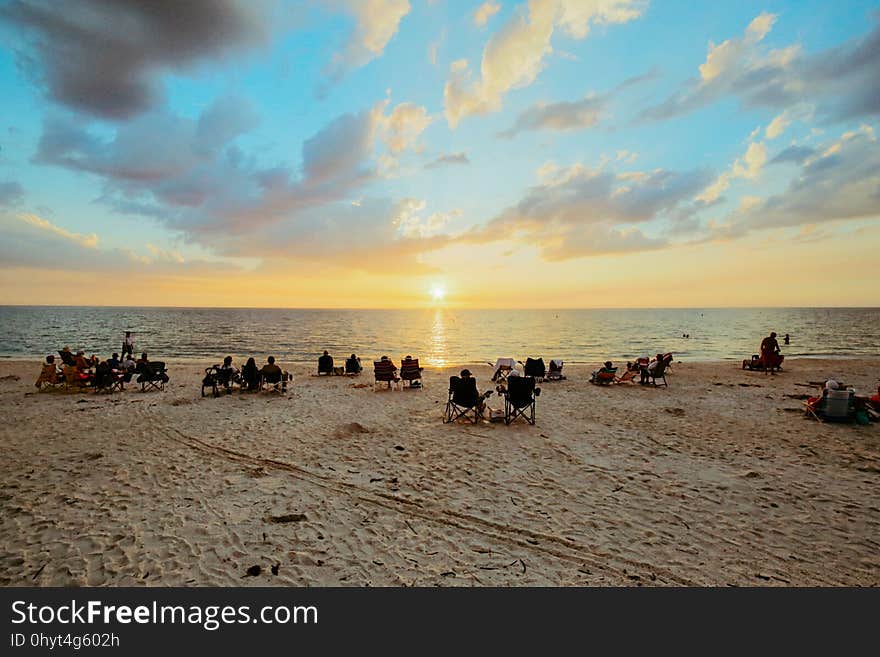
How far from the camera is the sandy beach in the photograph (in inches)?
179

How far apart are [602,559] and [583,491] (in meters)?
2.02

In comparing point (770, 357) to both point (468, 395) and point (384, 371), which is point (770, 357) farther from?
point (384, 371)

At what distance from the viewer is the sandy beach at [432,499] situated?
4.55 m

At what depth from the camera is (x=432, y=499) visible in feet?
20.8

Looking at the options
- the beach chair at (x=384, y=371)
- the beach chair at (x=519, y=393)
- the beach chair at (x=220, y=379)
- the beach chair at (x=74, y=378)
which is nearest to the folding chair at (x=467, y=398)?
the beach chair at (x=519, y=393)

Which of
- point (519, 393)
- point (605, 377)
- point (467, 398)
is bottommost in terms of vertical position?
point (605, 377)

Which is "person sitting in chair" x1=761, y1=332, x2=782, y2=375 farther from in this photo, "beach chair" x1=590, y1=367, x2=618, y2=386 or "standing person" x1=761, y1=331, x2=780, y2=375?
"beach chair" x1=590, y1=367, x2=618, y2=386

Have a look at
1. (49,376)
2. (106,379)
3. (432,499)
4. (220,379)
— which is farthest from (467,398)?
(49,376)

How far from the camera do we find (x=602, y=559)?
4715 mm

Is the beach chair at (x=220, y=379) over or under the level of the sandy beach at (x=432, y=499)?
over

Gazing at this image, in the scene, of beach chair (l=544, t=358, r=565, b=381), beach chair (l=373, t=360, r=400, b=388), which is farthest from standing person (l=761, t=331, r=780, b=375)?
beach chair (l=373, t=360, r=400, b=388)

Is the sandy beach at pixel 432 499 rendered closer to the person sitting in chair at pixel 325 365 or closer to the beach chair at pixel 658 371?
the beach chair at pixel 658 371

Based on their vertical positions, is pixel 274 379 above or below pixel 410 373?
below
